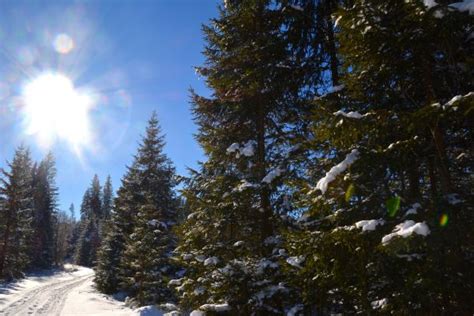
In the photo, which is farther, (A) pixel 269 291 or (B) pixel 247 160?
(B) pixel 247 160

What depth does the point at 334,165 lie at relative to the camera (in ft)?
22.4

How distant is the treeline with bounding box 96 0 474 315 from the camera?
4.84 meters

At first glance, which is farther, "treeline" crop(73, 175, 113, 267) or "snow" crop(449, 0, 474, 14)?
"treeline" crop(73, 175, 113, 267)

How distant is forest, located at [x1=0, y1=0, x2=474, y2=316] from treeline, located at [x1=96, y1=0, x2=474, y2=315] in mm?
31

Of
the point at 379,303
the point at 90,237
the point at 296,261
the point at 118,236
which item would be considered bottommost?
the point at 379,303

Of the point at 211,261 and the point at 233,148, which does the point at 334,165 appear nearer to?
the point at 233,148

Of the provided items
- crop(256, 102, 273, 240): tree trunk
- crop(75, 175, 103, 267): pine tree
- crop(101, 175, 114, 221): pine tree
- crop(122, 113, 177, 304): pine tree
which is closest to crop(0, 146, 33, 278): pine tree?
crop(122, 113, 177, 304): pine tree

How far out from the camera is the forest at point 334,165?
4.83m

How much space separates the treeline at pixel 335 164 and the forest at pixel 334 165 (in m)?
0.03

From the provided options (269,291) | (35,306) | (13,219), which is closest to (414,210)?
(269,291)

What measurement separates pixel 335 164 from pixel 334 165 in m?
0.07

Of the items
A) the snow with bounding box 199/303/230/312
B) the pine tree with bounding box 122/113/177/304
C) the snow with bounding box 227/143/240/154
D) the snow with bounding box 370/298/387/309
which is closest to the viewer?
the snow with bounding box 370/298/387/309

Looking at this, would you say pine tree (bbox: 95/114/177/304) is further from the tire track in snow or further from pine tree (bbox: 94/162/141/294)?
the tire track in snow

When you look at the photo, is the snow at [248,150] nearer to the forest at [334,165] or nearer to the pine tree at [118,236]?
the forest at [334,165]
